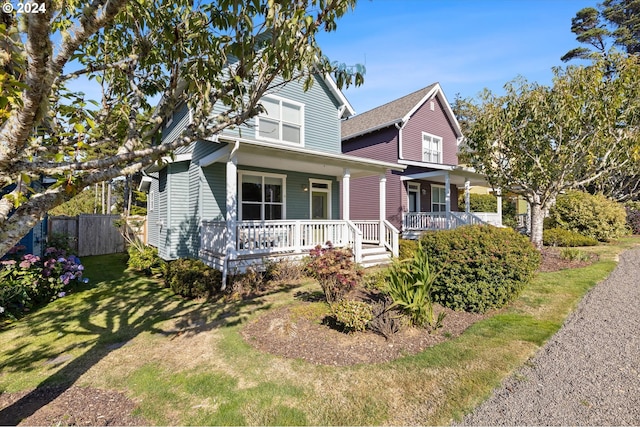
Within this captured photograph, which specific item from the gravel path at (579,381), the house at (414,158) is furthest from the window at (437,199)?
the gravel path at (579,381)

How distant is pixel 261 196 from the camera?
11.6m

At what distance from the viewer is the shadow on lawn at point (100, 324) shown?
3.78 metres

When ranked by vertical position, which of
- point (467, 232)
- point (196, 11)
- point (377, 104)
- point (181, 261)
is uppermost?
point (377, 104)

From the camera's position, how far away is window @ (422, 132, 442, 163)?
18531mm

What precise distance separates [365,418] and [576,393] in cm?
241

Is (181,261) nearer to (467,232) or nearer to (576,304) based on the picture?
(467,232)

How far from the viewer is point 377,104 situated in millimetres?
21359

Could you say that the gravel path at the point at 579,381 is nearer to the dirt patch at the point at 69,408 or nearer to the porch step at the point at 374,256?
the dirt patch at the point at 69,408

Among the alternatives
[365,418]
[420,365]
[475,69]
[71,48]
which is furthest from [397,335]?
[475,69]

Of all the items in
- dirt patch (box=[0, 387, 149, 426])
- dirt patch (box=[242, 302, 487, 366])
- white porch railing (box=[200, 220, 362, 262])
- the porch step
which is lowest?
dirt patch (box=[0, 387, 149, 426])

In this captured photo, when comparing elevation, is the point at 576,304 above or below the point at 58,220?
below

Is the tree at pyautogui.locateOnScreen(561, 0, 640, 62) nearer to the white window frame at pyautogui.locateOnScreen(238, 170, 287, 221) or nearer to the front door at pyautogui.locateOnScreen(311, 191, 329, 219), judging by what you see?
the front door at pyautogui.locateOnScreen(311, 191, 329, 219)

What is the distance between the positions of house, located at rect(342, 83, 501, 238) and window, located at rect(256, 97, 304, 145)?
20.1 feet

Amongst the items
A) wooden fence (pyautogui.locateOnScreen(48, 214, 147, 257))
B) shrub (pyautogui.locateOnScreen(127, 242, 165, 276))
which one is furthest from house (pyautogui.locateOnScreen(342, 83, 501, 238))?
wooden fence (pyautogui.locateOnScreen(48, 214, 147, 257))
